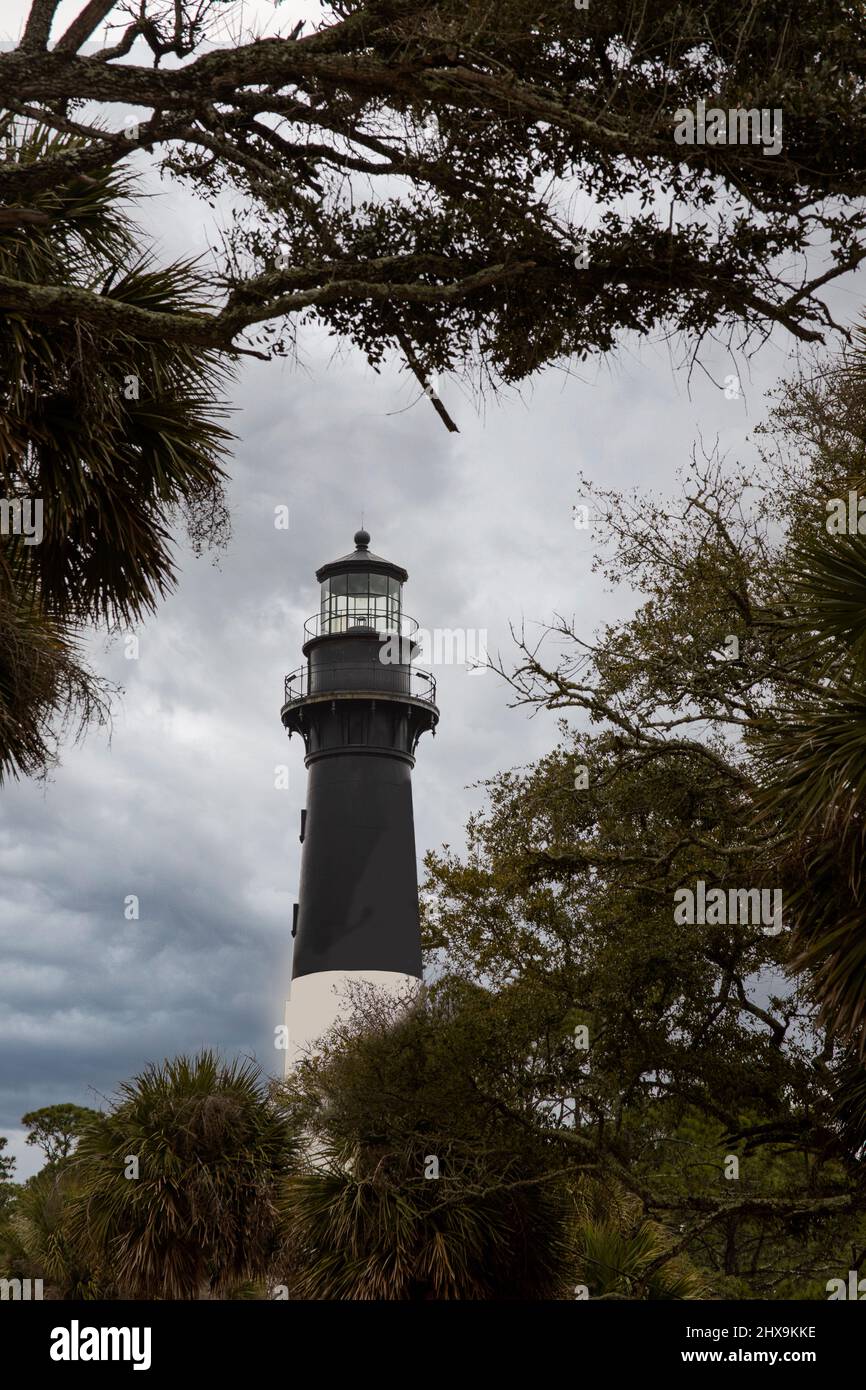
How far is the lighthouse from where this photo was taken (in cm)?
2714

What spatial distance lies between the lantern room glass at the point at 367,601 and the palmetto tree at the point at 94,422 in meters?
18.6

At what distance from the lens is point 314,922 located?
27.7 meters

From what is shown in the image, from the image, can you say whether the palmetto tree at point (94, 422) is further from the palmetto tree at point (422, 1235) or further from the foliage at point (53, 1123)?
the foliage at point (53, 1123)

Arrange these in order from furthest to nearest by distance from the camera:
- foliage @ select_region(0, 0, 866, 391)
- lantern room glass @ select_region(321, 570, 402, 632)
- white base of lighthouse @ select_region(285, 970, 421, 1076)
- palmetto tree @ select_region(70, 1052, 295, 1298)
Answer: lantern room glass @ select_region(321, 570, 402, 632), white base of lighthouse @ select_region(285, 970, 421, 1076), palmetto tree @ select_region(70, 1052, 295, 1298), foliage @ select_region(0, 0, 866, 391)

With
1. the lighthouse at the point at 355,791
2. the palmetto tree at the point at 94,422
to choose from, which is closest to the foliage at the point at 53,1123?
the lighthouse at the point at 355,791

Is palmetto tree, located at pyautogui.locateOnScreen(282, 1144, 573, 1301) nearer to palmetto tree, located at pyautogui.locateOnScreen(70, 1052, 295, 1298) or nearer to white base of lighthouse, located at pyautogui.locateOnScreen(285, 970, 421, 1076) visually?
palmetto tree, located at pyautogui.locateOnScreen(70, 1052, 295, 1298)

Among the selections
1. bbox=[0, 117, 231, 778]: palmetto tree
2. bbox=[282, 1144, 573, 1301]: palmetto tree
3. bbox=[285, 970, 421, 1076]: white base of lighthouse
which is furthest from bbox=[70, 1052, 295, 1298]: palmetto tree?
bbox=[0, 117, 231, 778]: palmetto tree

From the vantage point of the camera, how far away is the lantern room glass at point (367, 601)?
92.5ft

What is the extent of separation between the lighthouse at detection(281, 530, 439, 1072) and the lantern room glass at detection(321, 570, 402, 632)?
20 millimetres

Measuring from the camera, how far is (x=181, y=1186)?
1719cm

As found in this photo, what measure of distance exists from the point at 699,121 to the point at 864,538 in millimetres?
3053

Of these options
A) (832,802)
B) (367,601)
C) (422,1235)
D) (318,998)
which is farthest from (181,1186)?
(367,601)

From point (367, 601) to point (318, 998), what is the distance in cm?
771

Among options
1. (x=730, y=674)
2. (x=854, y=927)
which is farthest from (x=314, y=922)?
(x=854, y=927)
